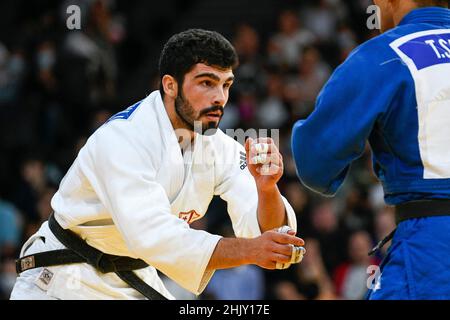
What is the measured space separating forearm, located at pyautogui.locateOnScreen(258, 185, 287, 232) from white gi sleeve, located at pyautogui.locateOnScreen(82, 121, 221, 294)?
1.62ft

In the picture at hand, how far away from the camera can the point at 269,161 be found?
4.57 metres

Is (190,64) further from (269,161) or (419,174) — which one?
(419,174)

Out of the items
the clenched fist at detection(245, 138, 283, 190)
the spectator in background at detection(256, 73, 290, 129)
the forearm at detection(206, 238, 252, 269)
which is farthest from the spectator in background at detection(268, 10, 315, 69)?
the forearm at detection(206, 238, 252, 269)

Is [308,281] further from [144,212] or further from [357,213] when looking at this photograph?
[144,212]

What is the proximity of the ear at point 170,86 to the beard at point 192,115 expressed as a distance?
47 mm

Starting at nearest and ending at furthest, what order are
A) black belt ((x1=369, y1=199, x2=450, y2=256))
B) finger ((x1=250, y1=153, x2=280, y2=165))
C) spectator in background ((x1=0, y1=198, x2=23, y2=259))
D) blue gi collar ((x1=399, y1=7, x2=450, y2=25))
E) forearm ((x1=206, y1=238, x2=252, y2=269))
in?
black belt ((x1=369, y1=199, x2=450, y2=256)) < blue gi collar ((x1=399, y1=7, x2=450, y2=25)) < forearm ((x1=206, y1=238, x2=252, y2=269)) < finger ((x1=250, y1=153, x2=280, y2=165)) < spectator in background ((x1=0, y1=198, x2=23, y2=259))

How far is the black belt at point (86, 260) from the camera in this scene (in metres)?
5.04

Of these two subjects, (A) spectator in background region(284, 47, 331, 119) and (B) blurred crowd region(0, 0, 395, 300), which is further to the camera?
(A) spectator in background region(284, 47, 331, 119)

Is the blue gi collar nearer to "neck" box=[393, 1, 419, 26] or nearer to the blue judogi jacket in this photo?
"neck" box=[393, 1, 419, 26]

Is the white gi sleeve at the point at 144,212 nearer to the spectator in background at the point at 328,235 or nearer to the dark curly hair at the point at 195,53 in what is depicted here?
the dark curly hair at the point at 195,53

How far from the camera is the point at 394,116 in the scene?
12.5 feet

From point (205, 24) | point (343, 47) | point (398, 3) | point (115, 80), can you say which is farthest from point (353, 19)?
point (398, 3)

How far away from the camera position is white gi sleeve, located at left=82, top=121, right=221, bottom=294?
4434mm

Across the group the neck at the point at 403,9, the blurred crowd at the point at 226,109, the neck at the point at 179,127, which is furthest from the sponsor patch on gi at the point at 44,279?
the blurred crowd at the point at 226,109
